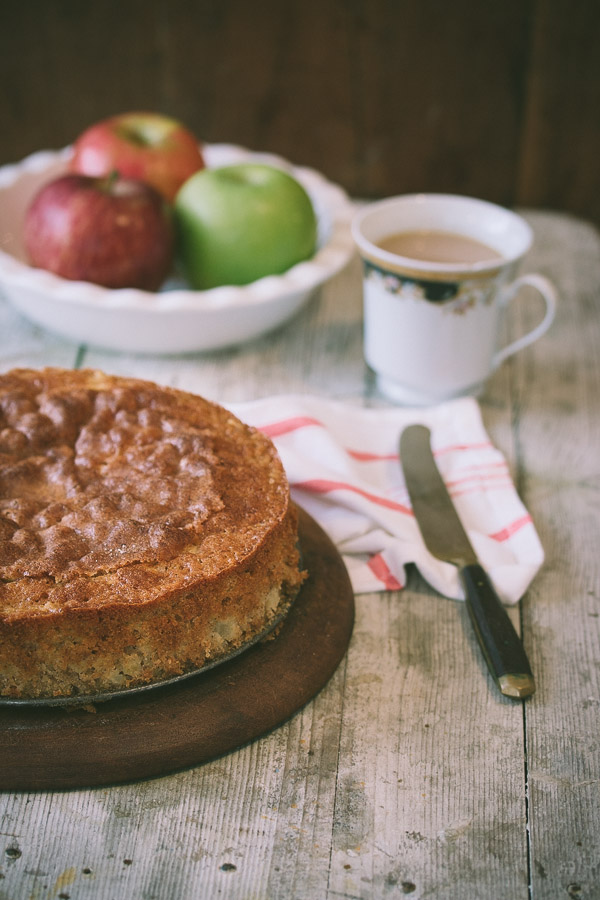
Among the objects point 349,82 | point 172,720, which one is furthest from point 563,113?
point 172,720

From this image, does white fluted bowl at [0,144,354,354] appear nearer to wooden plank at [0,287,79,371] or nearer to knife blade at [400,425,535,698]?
wooden plank at [0,287,79,371]

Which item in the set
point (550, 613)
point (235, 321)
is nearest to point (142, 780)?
point (550, 613)

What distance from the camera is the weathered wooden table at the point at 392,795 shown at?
808 millimetres

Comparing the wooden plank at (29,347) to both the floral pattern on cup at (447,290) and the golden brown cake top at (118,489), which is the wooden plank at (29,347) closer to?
the golden brown cake top at (118,489)

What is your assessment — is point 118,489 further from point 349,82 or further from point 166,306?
point 349,82

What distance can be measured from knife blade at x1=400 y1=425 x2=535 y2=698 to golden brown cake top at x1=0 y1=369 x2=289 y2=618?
0.82ft

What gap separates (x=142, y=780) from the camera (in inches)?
34.6

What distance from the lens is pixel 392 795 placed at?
0.88m

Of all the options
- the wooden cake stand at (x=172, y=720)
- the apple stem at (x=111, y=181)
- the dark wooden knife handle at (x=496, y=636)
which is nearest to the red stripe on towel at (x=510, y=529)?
the dark wooden knife handle at (x=496, y=636)

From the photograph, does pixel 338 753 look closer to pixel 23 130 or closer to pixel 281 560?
pixel 281 560

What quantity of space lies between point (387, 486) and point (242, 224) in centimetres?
61

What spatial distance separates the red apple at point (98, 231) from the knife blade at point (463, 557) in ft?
2.03

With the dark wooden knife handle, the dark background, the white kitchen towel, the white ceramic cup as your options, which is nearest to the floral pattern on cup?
the white ceramic cup

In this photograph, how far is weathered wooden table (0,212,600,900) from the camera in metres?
0.81
